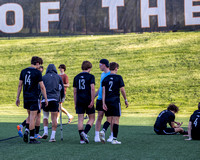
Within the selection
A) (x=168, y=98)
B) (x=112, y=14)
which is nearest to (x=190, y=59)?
(x=168, y=98)

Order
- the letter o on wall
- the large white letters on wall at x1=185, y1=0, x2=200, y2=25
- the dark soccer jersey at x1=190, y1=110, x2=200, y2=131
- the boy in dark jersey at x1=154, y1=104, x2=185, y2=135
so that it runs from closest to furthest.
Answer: the dark soccer jersey at x1=190, y1=110, x2=200, y2=131 → the boy in dark jersey at x1=154, y1=104, x2=185, y2=135 → the large white letters on wall at x1=185, y1=0, x2=200, y2=25 → the letter o on wall

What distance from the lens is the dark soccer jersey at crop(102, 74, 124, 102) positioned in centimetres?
751

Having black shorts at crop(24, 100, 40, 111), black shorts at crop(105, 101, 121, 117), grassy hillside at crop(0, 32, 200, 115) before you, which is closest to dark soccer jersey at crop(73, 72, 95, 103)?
black shorts at crop(105, 101, 121, 117)

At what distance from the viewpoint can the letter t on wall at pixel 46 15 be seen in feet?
53.0

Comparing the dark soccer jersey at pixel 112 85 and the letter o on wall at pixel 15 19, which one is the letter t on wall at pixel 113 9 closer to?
the letter o on wall at pixel 15 19

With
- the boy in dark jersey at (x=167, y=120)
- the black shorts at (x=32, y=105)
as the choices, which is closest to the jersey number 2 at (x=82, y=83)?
the black shorts at (x=32, y=105)

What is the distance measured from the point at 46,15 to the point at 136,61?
12.3m

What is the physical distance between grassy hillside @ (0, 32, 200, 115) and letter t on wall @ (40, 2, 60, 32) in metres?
6.13

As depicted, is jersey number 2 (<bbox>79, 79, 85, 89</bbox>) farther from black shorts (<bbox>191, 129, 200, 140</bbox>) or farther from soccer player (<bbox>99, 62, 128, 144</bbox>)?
black shorts (<bbox>191, 129, 200, 140</bbox>)

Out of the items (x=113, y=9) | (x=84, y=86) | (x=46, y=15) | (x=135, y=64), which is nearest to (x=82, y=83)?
(x=84, y=86)

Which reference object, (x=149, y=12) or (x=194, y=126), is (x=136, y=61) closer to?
(x=149, y=12)

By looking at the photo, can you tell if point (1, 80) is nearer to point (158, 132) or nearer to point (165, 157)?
point (158, 132)

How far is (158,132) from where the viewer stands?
29.6ft

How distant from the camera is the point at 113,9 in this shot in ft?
53.4
